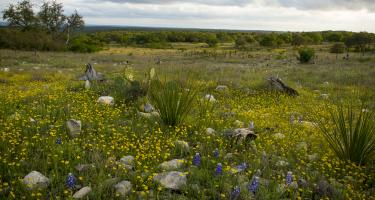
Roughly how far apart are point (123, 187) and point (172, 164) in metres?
0.73

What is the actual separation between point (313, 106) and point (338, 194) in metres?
4.48

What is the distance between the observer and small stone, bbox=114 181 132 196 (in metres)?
3.41

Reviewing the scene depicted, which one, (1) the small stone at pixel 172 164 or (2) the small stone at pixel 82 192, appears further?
(1) the small stone at pixel 172 164

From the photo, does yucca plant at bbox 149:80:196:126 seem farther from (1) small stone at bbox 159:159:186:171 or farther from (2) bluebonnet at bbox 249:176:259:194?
(2) bluebonnet at bbox 249:176:259:194

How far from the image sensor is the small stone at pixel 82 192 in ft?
10.8

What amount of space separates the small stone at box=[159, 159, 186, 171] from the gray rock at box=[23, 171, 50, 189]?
1.19 metres

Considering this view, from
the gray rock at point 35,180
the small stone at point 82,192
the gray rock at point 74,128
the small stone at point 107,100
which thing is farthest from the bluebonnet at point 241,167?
the small stone at point 107,100

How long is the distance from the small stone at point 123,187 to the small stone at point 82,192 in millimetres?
254

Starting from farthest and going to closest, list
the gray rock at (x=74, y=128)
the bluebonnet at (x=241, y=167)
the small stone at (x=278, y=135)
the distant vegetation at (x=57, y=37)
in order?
the distant vegetation at (x=57, y=37) → the small stone at (x=278, y=135) → the gray rock at (x=74, y=128) → the bluebonnet at (x=241, y=167)

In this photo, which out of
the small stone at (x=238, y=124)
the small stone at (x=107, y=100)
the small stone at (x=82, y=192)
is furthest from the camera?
the small stone at (x=107, y=100)

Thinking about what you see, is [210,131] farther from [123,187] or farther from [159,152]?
[123,187]

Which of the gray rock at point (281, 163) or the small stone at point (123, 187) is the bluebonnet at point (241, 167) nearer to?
the gray rock at point (281, 163)

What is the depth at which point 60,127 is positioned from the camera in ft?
17.2

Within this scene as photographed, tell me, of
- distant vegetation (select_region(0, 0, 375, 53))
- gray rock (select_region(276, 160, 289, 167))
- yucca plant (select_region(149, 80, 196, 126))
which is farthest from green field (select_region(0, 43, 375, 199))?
distant vegetation (select_region(0, 0, 375, 53))
